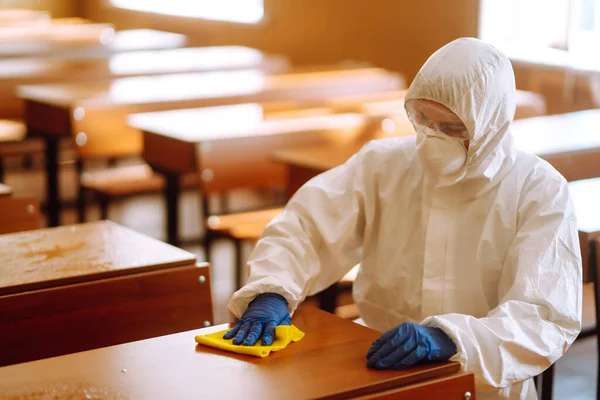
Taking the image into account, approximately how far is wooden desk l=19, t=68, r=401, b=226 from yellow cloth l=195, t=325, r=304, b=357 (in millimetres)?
2868

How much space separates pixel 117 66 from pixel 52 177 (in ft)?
6.13

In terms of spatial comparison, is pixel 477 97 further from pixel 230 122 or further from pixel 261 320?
pixel 230 122

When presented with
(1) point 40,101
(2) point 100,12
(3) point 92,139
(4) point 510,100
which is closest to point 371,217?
(4) point 510,100

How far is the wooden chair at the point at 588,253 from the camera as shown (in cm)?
228

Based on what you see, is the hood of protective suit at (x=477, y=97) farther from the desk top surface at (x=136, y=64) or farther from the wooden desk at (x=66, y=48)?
the wooden desk at (x=66, y=48)

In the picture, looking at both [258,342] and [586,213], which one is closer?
[258,342]

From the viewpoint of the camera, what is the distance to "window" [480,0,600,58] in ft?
17.8

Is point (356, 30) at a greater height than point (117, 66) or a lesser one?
greater

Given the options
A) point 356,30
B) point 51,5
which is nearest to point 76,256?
point 356,30

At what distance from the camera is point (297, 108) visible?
15.9 ft

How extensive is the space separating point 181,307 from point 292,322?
59 cm

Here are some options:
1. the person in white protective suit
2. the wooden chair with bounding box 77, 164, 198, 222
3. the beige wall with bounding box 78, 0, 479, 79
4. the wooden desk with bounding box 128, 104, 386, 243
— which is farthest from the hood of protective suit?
the beige wall with bounding box 78, 0, 479, 79

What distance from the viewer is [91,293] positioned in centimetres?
218

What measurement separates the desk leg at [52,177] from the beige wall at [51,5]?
260 inches
